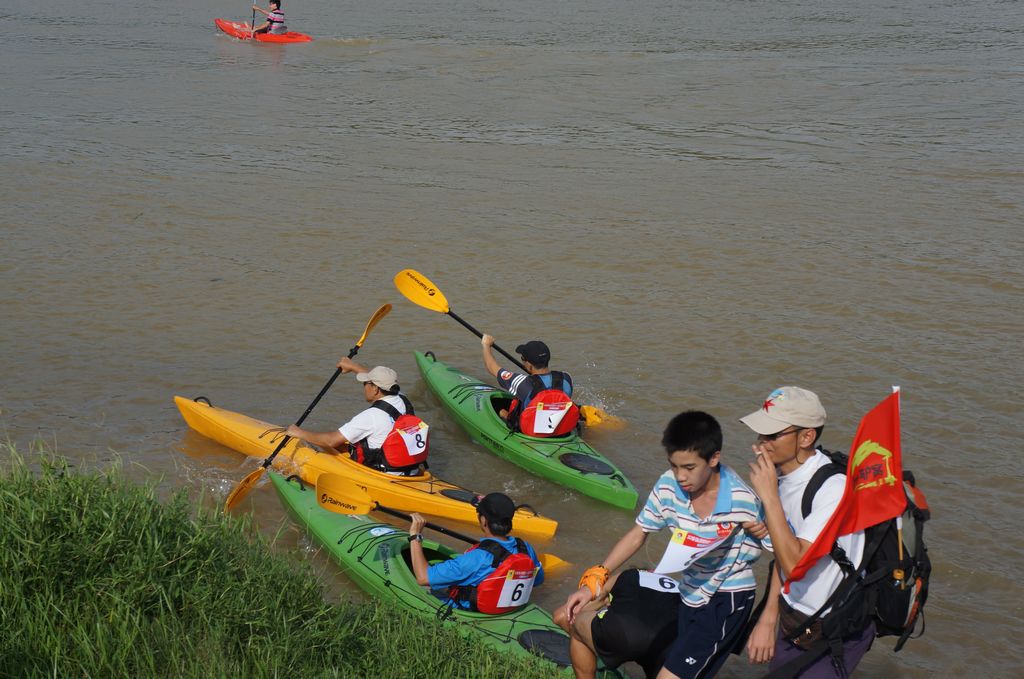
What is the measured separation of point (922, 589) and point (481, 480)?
4.36 m

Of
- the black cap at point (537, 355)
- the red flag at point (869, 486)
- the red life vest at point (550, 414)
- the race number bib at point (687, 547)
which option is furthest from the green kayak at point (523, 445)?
the red flag at point (869, 486)

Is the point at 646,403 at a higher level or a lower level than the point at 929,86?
lower

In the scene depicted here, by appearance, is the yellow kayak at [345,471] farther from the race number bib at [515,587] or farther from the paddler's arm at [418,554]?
the race number bib at [515,587]

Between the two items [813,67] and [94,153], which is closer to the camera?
[94,153]

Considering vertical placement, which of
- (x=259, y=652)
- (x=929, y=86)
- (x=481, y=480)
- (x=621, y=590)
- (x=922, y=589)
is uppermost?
(x=929, y=86)

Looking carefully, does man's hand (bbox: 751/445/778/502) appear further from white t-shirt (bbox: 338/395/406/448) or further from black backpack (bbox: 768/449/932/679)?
white t-shirt (bbox: 338/395/406/448)

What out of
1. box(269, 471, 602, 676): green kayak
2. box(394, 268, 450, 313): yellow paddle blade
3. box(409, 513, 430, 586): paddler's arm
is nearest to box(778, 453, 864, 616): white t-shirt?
box(269, 471, 602, 676): green kayak

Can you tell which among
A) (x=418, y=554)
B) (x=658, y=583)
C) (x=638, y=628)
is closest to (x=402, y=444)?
(x=418, y=554)

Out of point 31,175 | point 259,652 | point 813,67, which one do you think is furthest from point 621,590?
point 813,67

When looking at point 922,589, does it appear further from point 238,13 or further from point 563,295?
point 238,13

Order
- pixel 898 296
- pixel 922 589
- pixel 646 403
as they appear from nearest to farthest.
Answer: pixel 922 589, pixel 646 403, pixel 898 296

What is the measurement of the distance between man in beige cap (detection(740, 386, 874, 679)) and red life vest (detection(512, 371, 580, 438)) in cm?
380

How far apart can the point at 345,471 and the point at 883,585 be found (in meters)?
4.26

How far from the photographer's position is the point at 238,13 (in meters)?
28.5
